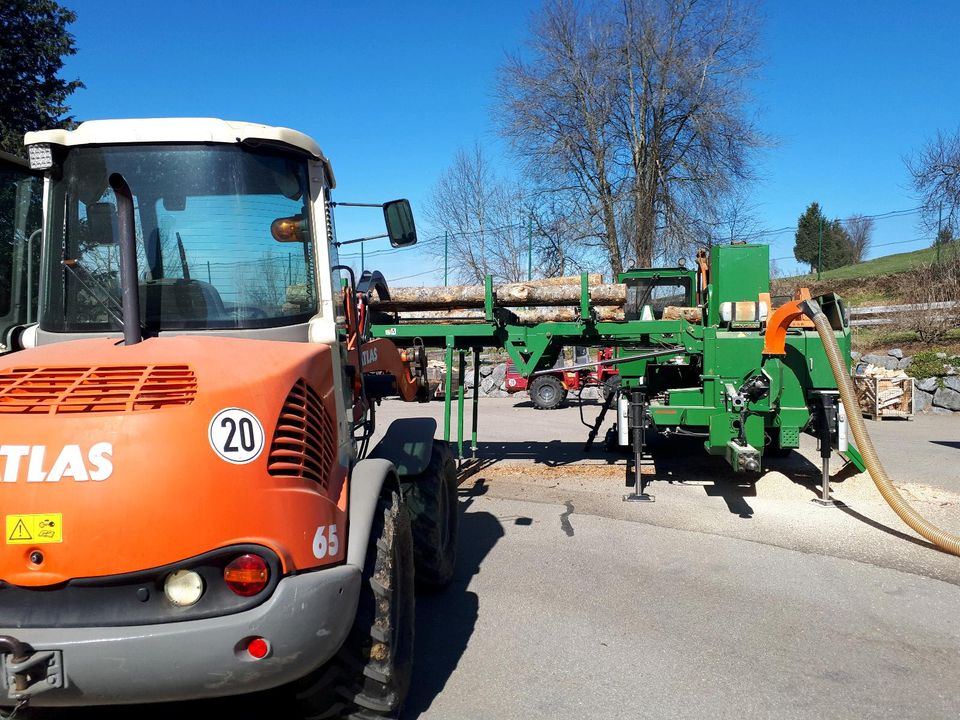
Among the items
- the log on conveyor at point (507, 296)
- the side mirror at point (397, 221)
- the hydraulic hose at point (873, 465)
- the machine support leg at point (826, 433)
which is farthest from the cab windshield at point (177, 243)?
the machine support leg at point (826, 433)

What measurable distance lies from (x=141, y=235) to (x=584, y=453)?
8285 millimetres

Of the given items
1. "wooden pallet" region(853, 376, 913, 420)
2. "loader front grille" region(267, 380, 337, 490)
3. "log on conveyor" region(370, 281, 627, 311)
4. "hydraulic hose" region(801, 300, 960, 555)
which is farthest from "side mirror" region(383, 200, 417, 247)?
"wooden pallet" region(853, 376, 913, 420)

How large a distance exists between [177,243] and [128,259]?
1.47ft

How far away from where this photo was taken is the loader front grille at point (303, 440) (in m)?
2.65

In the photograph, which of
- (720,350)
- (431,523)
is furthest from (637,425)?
(431,523)

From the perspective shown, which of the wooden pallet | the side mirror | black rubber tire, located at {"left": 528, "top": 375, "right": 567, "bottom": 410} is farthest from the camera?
black rubber tire, located at {"left": 528, "top": 375, "right": 567, "bottom": 410}

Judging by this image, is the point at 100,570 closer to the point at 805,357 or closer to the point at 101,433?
the point at 101,433

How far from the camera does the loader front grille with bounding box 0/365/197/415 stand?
98.3 inches

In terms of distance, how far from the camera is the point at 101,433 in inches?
94.7

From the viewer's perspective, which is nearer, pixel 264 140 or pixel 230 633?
pixel 230 633

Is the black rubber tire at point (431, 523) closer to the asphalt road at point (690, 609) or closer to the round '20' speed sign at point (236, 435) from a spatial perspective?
the asphalt road at point (690, 609)

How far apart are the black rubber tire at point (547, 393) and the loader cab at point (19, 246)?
47.1ft

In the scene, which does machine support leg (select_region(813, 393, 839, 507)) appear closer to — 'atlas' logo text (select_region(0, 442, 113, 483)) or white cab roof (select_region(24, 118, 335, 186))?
white cab roof (select_region(24, 118, 335, 186))

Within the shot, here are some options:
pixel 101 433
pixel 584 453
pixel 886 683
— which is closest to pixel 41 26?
pixel 584 453
